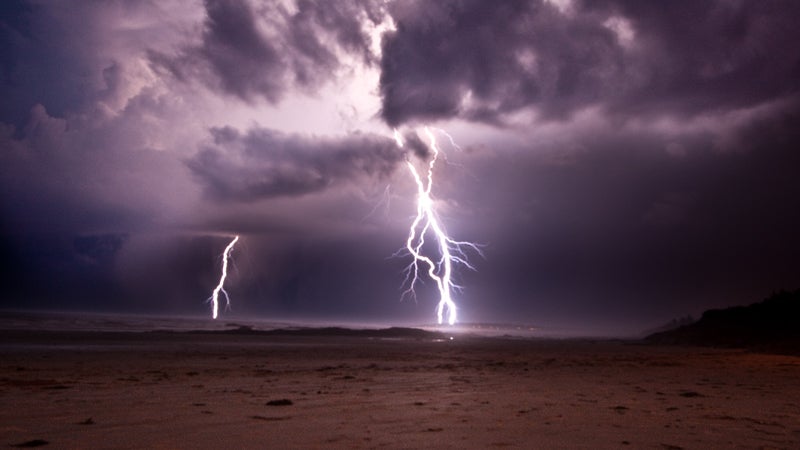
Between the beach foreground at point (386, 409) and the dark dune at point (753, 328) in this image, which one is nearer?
the beach foreground at point (386, 409)

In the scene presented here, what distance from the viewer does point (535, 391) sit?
9969 millimetres

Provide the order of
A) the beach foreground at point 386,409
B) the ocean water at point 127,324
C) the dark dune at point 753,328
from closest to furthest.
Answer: the beach foreground at point 386,409
the dark dune at point 753,328
the ocean water at point 127,324

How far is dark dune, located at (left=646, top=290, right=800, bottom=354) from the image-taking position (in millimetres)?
31823

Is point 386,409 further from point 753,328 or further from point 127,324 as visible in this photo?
point 127,324

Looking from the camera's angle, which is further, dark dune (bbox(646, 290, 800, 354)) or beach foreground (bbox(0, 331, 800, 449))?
dark dune (bbox(646, 290, 800, 354))

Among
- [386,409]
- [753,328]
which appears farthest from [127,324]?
[753,328]

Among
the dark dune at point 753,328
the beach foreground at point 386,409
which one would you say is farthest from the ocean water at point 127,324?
the beach foreground at point 386,409

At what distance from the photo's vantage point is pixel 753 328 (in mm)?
39031

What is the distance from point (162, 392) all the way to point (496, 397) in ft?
18.0

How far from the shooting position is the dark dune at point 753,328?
31823mm

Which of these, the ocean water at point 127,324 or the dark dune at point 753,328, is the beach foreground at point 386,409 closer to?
the dark dune at point 753,328

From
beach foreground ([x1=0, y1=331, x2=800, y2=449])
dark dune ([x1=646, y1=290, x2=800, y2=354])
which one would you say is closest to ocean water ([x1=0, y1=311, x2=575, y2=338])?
dark dune ([x1=646, y1=290, x2=800, y2=354])

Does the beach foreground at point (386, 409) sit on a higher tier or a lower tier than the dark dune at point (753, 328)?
lower

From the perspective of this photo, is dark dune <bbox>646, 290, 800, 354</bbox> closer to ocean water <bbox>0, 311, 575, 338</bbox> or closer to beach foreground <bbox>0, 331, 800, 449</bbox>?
ocean water <bbox>0, 311, 575, 338</bbox>
